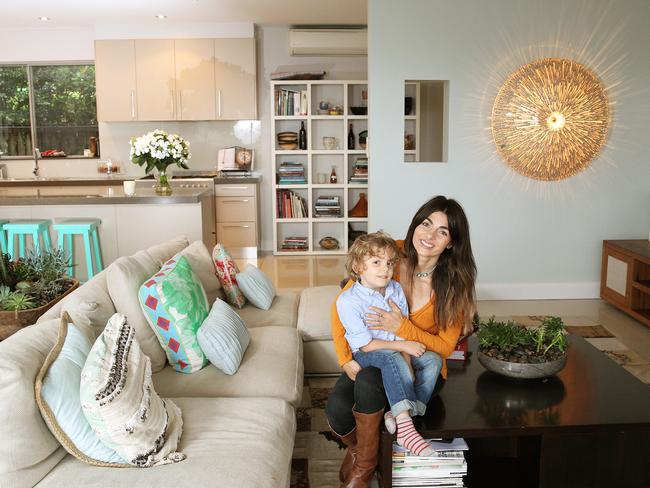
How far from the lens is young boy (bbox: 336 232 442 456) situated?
7.36 feet

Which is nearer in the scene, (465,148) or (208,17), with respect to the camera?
(465,148)

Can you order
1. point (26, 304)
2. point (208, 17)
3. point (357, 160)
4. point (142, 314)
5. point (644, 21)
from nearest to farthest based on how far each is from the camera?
point (26, 304) < point (142, 314) < point (644, 21) < point (208, 17) < point (357, 160)

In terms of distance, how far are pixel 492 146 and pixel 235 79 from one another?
11.3 feet

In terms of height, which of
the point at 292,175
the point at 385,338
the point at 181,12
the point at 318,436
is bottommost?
the point at 318,436

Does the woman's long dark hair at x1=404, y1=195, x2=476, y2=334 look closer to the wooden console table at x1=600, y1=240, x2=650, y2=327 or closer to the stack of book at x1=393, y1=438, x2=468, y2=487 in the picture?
the stack of book at x1=393, y1=438, x2=468, y2=487

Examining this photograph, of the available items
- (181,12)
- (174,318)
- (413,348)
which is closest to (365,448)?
(413,348)

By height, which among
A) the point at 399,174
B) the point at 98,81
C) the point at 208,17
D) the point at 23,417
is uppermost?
the point at 208,17

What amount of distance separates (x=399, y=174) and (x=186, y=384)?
10.2 feet

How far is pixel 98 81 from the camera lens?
24.3 feet

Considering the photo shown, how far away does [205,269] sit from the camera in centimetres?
349

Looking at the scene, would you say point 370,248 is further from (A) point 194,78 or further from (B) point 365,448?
(A) point 194,78

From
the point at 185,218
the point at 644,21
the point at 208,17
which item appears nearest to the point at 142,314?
the point at 185,218

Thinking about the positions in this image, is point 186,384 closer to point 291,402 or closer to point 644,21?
point 291,402

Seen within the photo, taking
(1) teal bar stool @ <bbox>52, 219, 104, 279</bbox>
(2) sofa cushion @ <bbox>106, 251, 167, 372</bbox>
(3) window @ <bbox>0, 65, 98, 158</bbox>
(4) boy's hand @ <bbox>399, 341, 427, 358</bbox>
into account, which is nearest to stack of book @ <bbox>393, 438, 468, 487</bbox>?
Answer: (4) boy's hand @ <bbox>399, 341, 427, 358</bbox>
